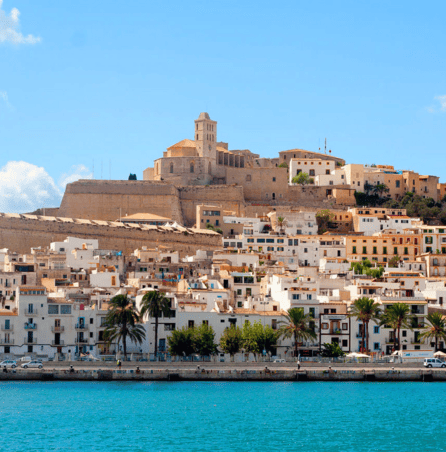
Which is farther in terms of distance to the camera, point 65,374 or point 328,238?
point 328,238

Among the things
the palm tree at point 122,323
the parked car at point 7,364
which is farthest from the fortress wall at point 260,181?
the parked car at point 7,364

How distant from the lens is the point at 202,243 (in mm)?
76438

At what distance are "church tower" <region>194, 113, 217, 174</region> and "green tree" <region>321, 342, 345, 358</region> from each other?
142 ft

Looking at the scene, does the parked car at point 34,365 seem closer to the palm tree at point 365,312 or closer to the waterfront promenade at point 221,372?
the waterfront promenade at point 221,372

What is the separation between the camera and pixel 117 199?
3401 inches

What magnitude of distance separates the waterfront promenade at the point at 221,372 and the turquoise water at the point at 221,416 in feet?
2.02

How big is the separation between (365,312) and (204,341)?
824 cm

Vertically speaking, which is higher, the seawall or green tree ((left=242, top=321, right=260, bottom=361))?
green tree ((left=242, top=321, right=260, bottom=361))

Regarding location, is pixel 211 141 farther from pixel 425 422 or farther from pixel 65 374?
pixel 425 422

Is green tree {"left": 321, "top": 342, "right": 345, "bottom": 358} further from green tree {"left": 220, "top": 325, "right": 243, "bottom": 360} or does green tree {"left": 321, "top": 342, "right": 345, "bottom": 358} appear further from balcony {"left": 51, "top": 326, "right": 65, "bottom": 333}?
balcony {"left": 51, "top": 326, "right": 65, "bottom": 333}

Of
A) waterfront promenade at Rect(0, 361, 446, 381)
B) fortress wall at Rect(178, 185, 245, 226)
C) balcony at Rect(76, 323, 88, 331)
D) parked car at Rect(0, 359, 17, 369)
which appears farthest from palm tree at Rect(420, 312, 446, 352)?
fortress wall at Rect(178, 185, 245, 226)

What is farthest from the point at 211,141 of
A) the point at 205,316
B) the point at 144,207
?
the point at 205,316

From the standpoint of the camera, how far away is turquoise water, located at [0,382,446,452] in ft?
116

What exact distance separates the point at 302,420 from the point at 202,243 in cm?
3774
